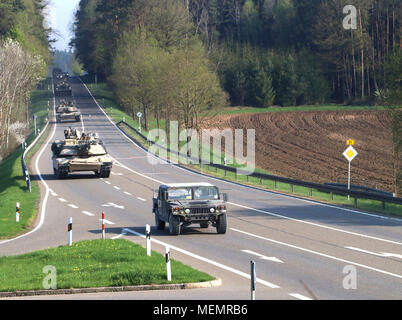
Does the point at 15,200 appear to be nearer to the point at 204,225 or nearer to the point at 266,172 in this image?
the point at 204,225

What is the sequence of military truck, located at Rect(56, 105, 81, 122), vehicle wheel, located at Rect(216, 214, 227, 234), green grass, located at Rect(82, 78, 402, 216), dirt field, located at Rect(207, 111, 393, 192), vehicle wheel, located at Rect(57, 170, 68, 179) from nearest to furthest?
vehicle wheel, located at Rect(216, 214, 227, 234) → green grass, located at Rect(82, 78, 402, 216) → vehicle wheel, located at Rect(57, 170, 68, 179) → dirt field, located at Rect(207, 111, 393, 192) → military truck, located at Rect(56, 105, 81, 122)

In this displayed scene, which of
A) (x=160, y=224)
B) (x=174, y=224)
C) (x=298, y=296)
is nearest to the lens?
(x=298, y=296)

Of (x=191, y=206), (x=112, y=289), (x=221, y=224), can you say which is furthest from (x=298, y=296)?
(x=221, y=224)

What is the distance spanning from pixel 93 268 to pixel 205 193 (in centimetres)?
709

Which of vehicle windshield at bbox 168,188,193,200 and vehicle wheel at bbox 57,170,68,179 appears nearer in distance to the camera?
vehicle windshield at bbox 168,188,193,200

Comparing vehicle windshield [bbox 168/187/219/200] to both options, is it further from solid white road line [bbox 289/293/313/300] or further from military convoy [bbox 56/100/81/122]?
military convoy [bbox 56/100/81/122]

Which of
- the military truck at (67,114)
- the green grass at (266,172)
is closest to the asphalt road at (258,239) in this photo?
the green grass at (266,172)

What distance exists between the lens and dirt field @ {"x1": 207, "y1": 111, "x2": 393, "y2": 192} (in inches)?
1909

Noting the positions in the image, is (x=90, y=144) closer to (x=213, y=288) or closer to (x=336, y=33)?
(x=213, y=288)

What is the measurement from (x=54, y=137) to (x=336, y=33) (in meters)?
53.5

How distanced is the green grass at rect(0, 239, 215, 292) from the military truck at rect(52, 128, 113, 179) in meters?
21.6

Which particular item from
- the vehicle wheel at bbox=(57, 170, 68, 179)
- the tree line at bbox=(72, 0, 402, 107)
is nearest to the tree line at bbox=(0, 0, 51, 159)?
the tree line at bbox=(72, 0, 402, 107)

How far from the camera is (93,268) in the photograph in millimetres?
15766

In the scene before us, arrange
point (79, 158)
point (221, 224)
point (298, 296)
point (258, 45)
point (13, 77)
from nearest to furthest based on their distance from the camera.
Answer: point (298, 296)
point (221, 224)
point (79, 158)
point (13, 77)
point (258, 45)
